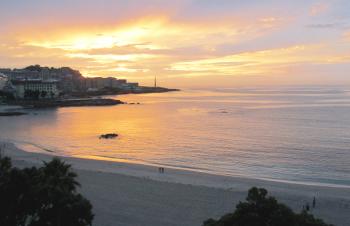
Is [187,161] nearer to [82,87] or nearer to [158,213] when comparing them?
[158,213]

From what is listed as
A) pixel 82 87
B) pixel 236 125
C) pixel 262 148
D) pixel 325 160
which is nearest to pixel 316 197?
pixel 325 160

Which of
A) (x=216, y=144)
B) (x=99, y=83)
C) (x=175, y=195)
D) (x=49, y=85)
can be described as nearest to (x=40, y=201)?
(x=175, y=195)

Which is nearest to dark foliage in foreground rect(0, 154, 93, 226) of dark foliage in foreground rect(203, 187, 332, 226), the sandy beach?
dark foliage in foreground rect(203, 187, 332, 226)

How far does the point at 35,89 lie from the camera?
115125 mm

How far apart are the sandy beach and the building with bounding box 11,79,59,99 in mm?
82035

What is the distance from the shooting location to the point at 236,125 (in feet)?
176

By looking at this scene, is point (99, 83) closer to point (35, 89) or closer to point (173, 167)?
point (35, 89)

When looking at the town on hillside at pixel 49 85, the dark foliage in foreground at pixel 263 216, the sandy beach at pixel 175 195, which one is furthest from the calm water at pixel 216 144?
the town on hillside at pixel 49 85

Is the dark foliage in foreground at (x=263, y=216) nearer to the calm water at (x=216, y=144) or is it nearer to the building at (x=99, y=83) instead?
the calm water at (x=216, y=144)

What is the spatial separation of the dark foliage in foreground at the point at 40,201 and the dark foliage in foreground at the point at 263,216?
3.00 m

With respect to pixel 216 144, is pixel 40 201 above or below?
above

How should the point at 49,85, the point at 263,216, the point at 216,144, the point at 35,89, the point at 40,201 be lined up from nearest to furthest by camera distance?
the point at 263,216, the point at 40,201, the point at 216,144, the point at 35,89, the point at 49,85

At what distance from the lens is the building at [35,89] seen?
103875 mm

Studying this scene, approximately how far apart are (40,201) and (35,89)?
366 ft
